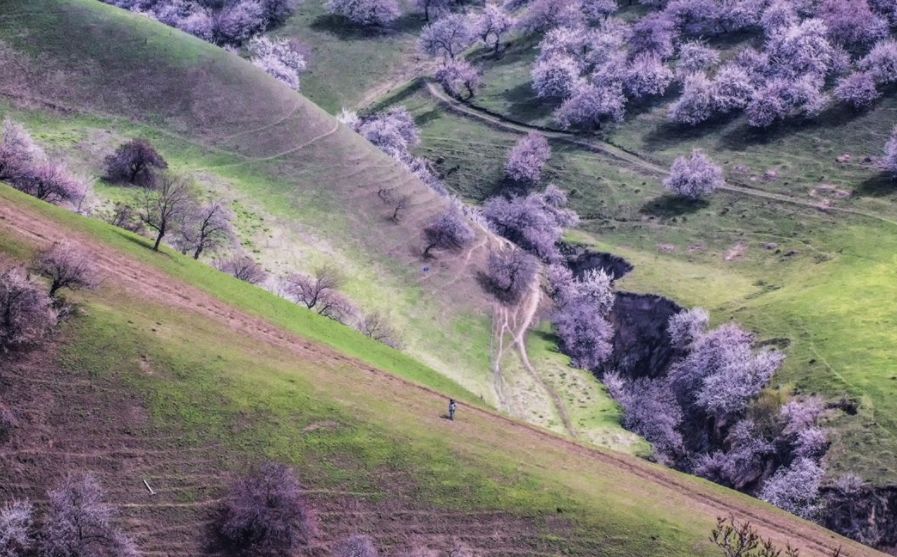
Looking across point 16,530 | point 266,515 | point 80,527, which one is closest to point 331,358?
point 266,515

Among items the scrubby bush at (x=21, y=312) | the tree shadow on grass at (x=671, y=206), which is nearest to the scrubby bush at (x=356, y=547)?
the scrubby bush at (x=21, y=312)

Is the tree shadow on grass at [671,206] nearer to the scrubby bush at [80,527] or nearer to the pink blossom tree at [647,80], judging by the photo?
the pink blossom tree at [647,80]

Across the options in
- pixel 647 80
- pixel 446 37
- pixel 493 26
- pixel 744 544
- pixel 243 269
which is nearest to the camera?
pixel 744 544

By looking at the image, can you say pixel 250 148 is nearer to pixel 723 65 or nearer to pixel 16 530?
pixel 16 530

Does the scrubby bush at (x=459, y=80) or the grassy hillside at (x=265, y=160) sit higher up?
the scrubby bush at (x=459, y=80)

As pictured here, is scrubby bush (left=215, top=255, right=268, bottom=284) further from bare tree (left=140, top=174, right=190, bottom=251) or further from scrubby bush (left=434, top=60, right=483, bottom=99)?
scrubby bush (left=434, top=60, right=483, bottom=99)

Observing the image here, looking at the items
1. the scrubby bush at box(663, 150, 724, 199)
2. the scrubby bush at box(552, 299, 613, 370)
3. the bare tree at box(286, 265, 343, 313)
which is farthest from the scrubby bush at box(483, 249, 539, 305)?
the scrubby bush at box(663, 150, 724, 199)
